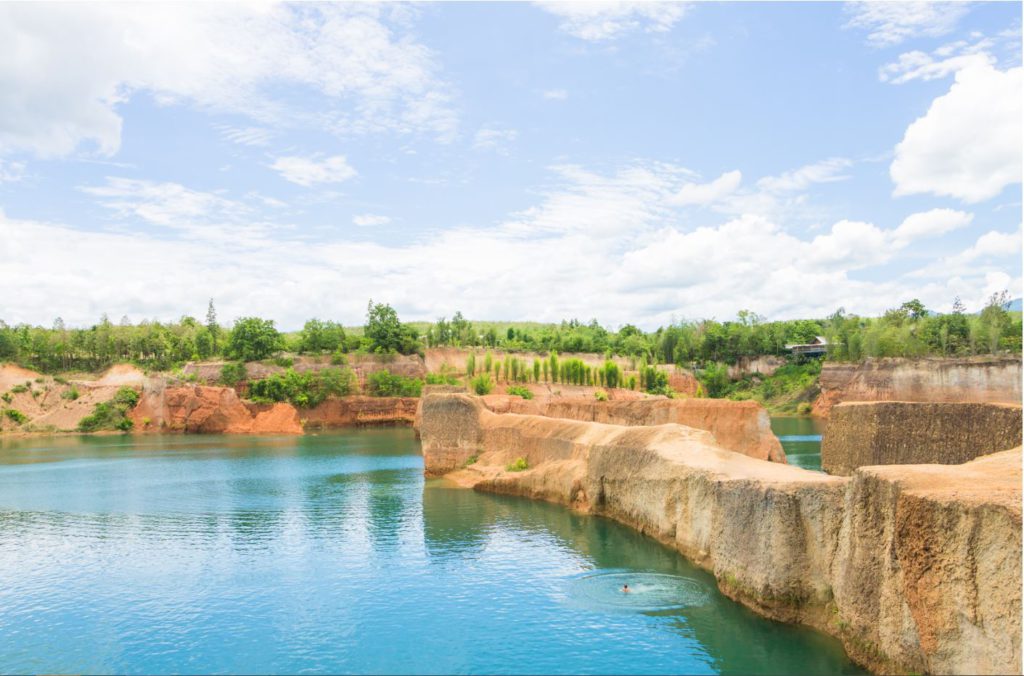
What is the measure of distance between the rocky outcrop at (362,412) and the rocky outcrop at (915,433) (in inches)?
2314

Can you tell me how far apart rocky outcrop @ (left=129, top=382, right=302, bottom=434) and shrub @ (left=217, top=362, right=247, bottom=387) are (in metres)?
3.16

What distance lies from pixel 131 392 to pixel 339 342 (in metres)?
23.9

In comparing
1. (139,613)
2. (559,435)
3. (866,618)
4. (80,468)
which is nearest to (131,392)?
(80,468)

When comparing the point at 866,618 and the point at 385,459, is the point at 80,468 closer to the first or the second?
the point at 385,459

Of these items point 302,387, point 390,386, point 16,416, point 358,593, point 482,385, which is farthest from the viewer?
point 390,386

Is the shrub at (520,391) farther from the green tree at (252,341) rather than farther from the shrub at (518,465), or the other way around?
the shrub at (518,465)

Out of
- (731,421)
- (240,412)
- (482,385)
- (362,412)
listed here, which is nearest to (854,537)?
(731,421)

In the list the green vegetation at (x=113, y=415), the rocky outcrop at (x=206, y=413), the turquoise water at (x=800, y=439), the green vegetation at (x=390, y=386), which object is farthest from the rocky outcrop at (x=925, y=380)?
the green vegetation at (x=113, y=415)

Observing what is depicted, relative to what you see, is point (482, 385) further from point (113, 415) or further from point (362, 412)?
point (113, 415)

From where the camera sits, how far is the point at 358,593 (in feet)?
59.8

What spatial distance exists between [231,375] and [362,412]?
15044mm

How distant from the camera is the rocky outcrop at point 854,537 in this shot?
9.47 m

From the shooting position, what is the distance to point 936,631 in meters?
10.3

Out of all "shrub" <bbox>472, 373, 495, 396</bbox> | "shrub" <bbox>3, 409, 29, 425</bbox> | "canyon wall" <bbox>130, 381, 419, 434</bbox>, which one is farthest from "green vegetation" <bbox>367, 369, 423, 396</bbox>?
"shrub" <bbox>3, 409, 29, 425</bbox>
